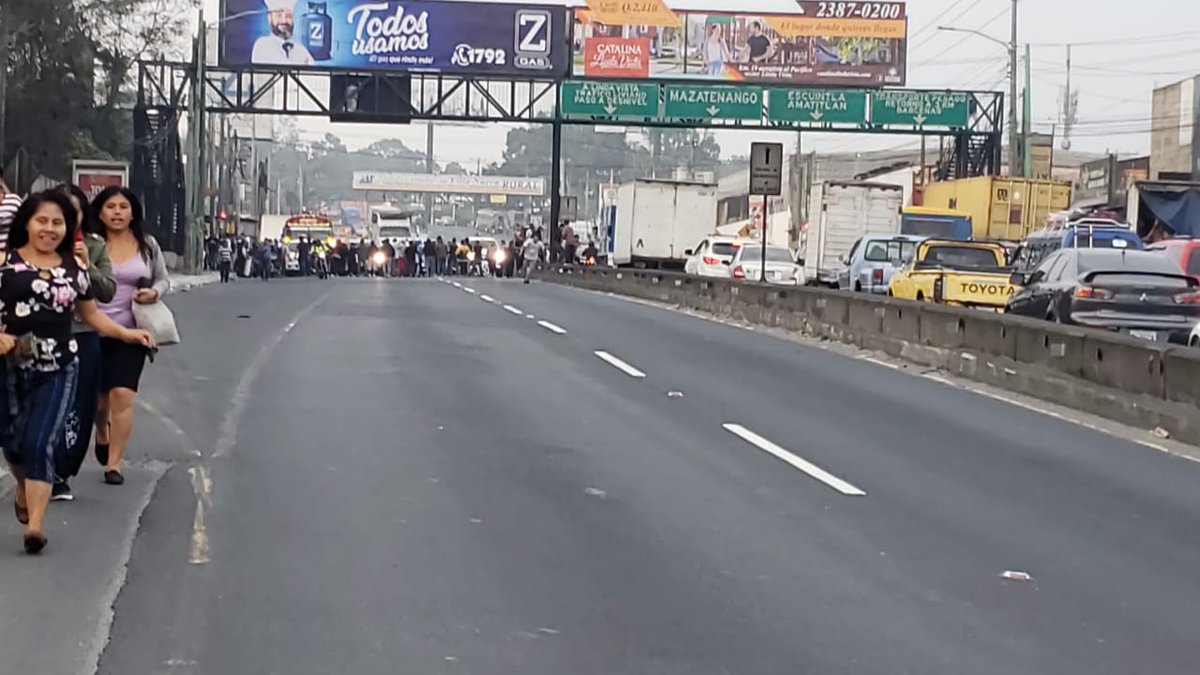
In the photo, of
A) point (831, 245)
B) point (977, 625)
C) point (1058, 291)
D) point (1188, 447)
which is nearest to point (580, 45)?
point (831, 245)

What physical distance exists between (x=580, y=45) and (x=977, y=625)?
149ft

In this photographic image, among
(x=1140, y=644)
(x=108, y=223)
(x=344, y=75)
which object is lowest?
(x=1140, y=644)

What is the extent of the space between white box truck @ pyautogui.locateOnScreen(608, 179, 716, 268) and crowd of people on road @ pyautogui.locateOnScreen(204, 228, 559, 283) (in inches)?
112

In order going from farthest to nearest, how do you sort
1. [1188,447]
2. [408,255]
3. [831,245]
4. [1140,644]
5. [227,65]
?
1. [408,255]
2. [227,65]
3. [831,245]
4. [1188,447]
5. [1140,644]

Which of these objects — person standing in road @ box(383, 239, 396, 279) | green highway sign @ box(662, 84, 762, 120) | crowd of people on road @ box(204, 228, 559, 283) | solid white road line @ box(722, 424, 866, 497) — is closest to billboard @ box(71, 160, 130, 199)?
crowd of people on road @ box(204, 228, 559, 283)

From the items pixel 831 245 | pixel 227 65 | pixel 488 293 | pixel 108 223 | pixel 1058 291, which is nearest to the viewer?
pixel 108 223

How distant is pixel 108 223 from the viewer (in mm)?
9953

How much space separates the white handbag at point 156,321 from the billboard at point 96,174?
2802 cm

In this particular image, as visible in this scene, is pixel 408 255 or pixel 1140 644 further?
pixel 408 255

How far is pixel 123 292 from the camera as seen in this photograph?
32.6 feet

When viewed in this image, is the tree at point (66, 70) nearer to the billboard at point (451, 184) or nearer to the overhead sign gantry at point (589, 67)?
the overhead sign gantry at point (589, 67)

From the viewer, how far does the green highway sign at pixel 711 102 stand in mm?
51062

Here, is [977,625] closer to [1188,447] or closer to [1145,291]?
[1188,447]

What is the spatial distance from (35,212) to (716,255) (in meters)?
34.8
